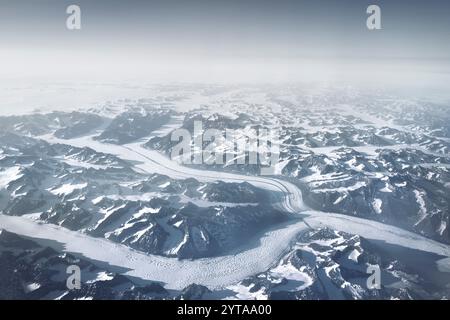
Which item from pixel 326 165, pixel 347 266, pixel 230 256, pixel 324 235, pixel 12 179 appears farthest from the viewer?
pixel 326 165

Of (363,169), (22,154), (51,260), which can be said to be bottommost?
(51,260)

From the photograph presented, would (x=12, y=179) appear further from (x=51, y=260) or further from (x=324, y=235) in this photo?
(x=324, y=235)

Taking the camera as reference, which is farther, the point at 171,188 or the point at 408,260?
the point at 171,188

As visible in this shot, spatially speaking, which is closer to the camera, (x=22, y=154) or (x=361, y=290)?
(x=361, y=290)

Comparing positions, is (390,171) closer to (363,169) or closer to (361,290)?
(363,169)

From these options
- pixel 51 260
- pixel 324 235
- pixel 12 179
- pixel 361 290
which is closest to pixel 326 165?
pixel 324 235

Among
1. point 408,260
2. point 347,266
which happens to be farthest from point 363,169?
point 347,266

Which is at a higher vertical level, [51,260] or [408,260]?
[51,260]

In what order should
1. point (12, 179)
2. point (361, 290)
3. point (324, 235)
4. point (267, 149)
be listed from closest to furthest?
point (361, 290) → point (324, 235) → point (12, 179) → point (267, 149)
